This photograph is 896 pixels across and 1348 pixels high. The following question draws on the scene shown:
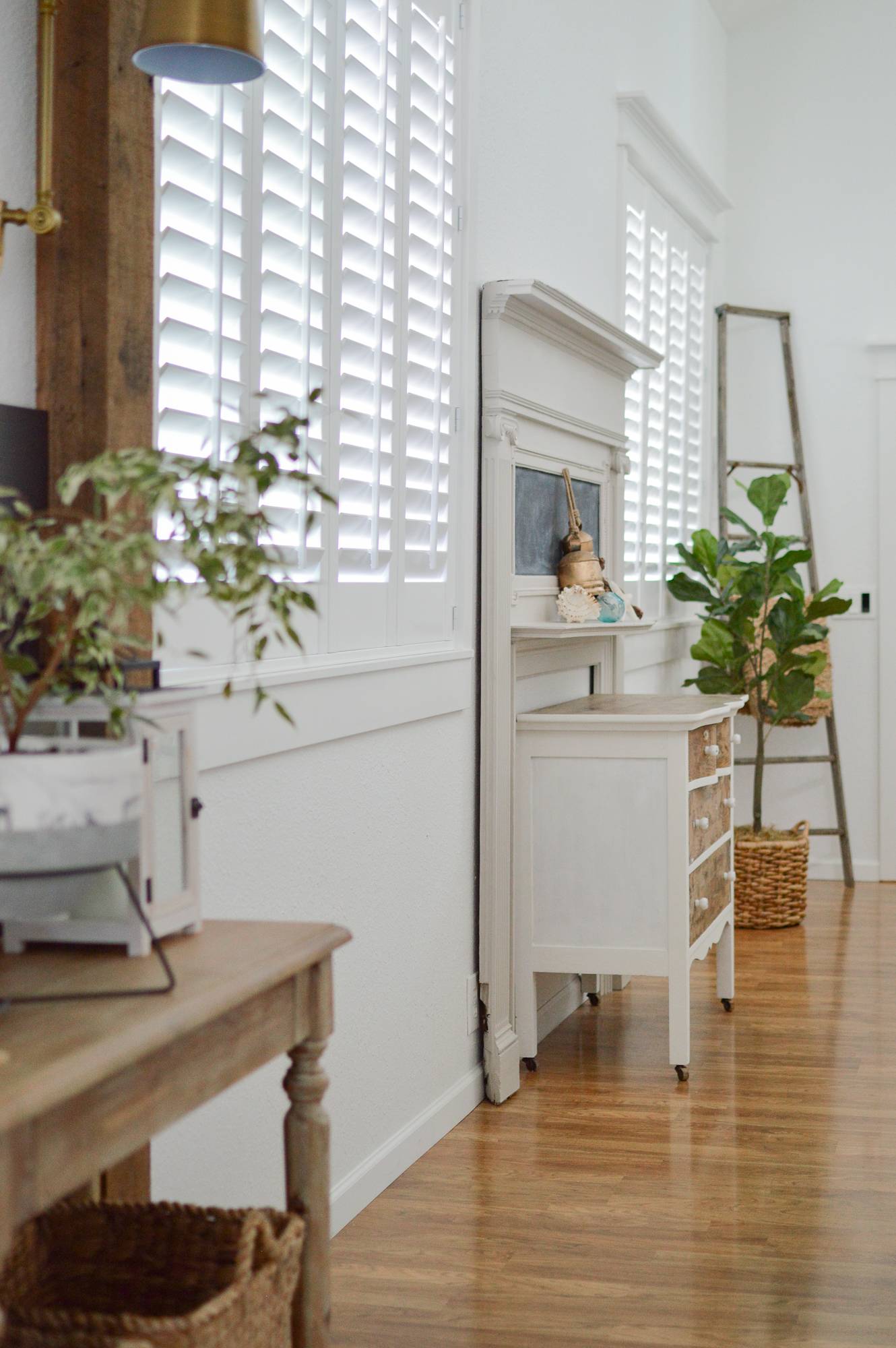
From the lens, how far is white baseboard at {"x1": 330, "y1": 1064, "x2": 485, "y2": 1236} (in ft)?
9.08

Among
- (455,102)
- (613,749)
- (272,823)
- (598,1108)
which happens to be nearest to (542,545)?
(613,749)

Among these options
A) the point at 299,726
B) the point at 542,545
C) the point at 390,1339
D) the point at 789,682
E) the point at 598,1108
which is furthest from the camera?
the point at 789,682

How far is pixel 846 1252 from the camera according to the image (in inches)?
105

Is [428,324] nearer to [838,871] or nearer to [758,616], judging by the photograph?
[758,616]

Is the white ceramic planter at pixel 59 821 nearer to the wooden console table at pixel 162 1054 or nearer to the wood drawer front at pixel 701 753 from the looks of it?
the wooden console table at pixel 162 1054

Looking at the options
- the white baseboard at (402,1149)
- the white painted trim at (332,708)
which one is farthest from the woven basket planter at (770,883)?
the white painted trim at (332,708)

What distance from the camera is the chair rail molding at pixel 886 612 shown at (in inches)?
258

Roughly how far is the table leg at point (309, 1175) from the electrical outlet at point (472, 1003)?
189 cm

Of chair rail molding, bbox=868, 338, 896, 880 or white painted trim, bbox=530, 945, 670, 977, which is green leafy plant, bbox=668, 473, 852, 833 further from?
white painted trim, bbox=530, 945, 670, 977

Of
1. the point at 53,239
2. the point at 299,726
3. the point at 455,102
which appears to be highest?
the point at 455,102

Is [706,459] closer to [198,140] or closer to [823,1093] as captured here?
[823,1093]

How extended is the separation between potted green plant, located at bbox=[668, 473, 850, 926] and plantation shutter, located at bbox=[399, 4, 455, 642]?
2534 millimetres

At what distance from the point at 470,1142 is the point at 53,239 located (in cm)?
220

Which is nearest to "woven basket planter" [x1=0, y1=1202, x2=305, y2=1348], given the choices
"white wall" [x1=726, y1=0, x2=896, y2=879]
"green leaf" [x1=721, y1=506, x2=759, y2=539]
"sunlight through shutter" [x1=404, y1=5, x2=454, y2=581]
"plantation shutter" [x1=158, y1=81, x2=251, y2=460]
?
"plantation shutter" [x1=158, y1=81, x2=251, y2=460]
